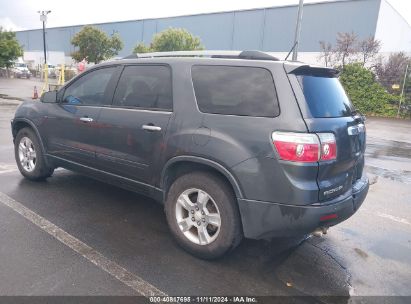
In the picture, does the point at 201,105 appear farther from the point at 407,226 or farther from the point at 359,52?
the point at 359,52

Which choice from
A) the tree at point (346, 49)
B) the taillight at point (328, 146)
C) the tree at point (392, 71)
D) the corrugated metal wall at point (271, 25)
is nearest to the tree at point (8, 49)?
the corrugated metal wall at point (271, 25)

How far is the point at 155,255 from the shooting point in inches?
133

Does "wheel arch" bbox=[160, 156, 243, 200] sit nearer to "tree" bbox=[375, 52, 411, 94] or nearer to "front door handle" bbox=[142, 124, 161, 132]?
"front door handle" bbox=[142, 124, 161, 132]

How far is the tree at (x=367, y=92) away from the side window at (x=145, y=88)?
→ 64.7ft

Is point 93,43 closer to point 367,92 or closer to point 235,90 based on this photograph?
point 367,92

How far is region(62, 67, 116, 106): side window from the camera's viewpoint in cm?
426

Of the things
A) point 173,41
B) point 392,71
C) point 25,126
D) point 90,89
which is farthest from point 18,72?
point 90,89

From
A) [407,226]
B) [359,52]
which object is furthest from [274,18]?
[407,226]

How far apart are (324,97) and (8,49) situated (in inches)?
1632

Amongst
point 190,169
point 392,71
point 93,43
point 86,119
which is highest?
point 93,43

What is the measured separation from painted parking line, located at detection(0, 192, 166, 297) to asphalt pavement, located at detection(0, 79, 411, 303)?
0.7 inches

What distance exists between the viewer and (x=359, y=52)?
25000mm

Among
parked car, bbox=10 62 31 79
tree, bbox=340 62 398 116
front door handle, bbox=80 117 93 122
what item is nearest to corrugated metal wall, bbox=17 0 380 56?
tree, bbox=340 62 398 116

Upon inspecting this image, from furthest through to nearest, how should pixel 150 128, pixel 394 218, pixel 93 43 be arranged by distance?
pixel 93 43 < pixel 394 218 < pixel 150 128
